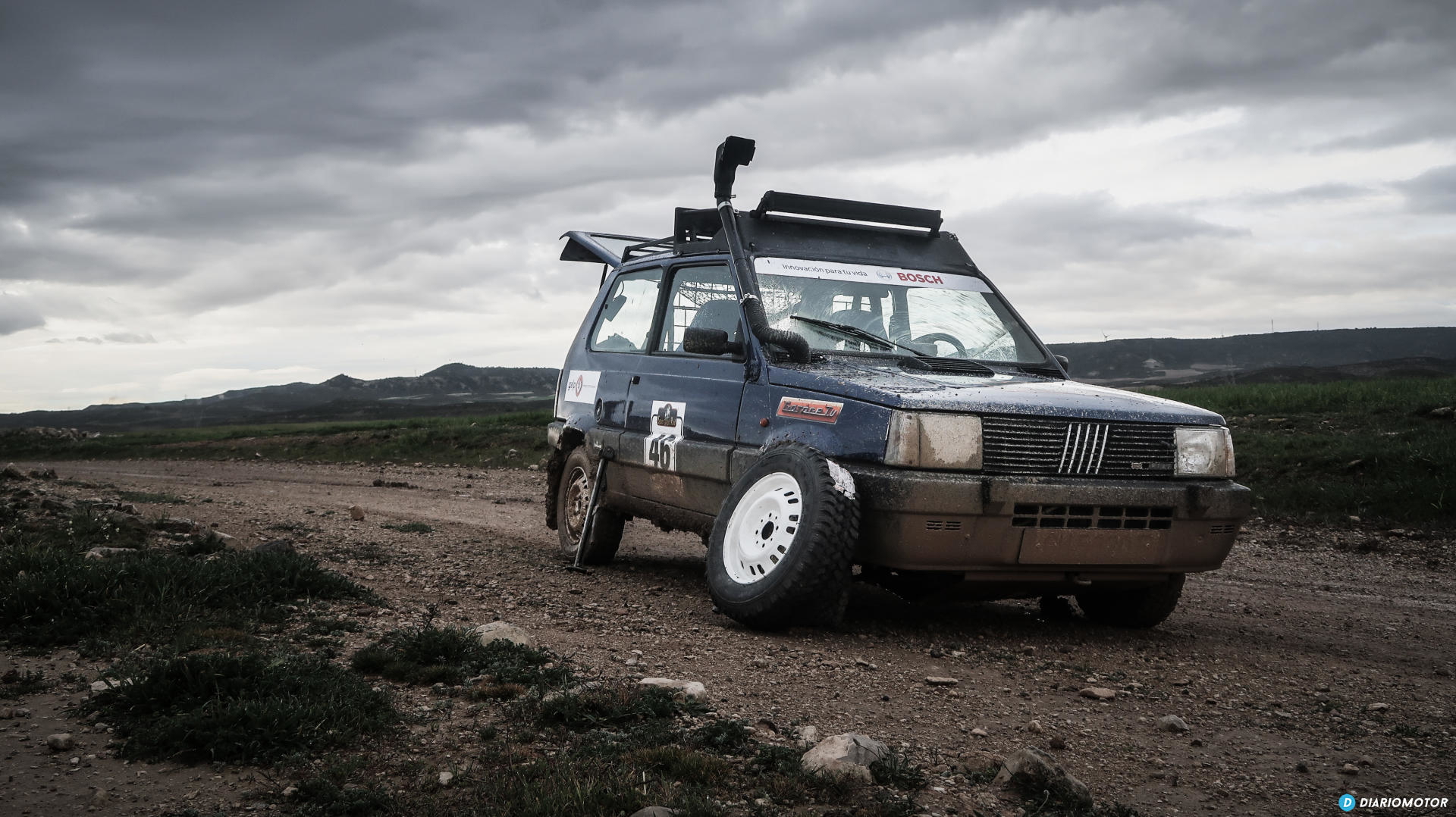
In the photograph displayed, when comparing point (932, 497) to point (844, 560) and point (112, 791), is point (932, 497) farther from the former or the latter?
point (112, 791)

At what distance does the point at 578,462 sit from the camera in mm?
7484

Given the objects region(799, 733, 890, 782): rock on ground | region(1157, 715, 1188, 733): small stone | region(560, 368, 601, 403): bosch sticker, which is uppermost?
region(560, 368, 601, 403): bosch sticker

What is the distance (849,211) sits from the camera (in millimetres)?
6465

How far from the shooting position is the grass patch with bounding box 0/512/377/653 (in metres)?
4.41

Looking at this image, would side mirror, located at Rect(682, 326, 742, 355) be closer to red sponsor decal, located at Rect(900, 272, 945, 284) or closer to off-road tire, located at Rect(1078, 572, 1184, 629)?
red sponsor decal, located at Rect(900, 272, 945, 284)

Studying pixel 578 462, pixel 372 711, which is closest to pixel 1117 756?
pixel 372 711

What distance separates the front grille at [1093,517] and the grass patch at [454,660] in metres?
2.06

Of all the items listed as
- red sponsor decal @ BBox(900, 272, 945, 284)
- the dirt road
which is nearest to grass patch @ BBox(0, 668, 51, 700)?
the dirt road

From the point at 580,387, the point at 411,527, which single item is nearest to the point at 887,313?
the point at 580,387

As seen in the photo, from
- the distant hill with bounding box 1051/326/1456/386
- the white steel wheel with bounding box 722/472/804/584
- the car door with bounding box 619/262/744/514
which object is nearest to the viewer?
the white steel wheel with bounding box 722/472/804/584

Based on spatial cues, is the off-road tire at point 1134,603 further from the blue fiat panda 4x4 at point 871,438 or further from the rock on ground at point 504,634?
the rock on ground at point 504,634

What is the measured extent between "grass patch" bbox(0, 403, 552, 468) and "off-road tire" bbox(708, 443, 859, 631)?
13476mm

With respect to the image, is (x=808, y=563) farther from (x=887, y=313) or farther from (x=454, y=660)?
(x=887, y=313)

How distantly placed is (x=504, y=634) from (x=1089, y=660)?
2.51 m
